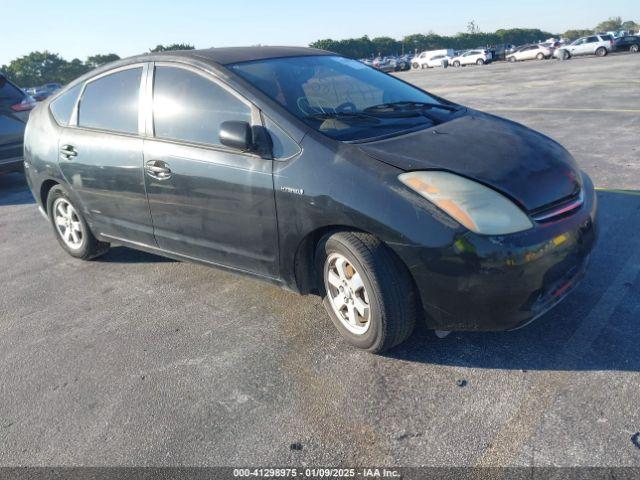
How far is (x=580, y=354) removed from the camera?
115 inches

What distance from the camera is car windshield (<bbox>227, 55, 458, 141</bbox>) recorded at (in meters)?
3.39

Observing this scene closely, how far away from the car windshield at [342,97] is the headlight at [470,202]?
577 millimetres

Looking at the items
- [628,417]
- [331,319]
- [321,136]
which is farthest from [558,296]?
[321,136]

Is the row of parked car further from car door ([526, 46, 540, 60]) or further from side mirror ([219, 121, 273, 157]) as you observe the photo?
side mirror ([219, 121, 273, 157])

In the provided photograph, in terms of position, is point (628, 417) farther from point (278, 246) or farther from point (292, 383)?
point (278, 246)

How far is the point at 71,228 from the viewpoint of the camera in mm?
5066

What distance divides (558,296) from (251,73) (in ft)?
7.53

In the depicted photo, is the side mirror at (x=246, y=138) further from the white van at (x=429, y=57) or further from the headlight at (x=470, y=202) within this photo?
the white van at (x=429, y=57)

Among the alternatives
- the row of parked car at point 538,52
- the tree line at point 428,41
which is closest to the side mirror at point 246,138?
the row of parked car at point 538,52

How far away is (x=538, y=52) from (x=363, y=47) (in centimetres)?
6274

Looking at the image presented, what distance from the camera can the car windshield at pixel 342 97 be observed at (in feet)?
11.1

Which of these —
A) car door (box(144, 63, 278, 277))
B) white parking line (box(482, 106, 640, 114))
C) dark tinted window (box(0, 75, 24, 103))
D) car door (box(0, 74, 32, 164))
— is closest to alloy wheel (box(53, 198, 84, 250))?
car door (box(144, 63, 278, 277))

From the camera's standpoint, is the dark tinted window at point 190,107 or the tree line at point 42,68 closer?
the dark tinted window at point 190,107

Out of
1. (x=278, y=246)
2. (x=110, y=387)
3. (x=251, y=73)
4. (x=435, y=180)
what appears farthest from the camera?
(x=251, y=73)
